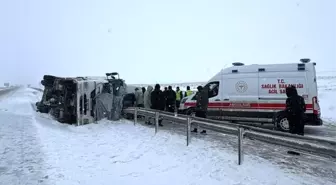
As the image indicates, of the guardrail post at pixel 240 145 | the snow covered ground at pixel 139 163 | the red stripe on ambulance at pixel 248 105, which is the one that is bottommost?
the snow covered ground at pixel 139 163

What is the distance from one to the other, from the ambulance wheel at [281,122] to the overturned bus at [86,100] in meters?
6.74

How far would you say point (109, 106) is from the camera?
1355 cm

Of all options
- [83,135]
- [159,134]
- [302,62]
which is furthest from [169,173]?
[302,62]

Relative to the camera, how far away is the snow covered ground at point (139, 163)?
5531mm

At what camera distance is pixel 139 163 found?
6629mm

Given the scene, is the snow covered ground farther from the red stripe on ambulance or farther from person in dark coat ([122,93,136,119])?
person in dark coat ([122,93,136,119])

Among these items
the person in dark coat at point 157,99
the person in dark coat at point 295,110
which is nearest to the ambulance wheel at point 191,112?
the person in dark coat at point 157,99

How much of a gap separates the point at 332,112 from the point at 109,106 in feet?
45.7

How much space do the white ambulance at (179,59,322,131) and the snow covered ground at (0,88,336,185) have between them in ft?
12.0

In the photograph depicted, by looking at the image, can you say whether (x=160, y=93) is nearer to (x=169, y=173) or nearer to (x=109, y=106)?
(x=109, y=106)

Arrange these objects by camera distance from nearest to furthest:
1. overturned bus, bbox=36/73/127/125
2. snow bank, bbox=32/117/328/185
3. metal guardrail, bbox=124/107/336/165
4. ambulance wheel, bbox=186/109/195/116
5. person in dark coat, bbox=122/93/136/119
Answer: metal guardrail, bbox=124/107/336/165 → snow bank, bbox=32/117/328/185 → overturned bus, bbox=36/73/127/125 → ambulance wheel, bbox=186/109/195/116 → person in dark coat, bbox=122/93/136/119

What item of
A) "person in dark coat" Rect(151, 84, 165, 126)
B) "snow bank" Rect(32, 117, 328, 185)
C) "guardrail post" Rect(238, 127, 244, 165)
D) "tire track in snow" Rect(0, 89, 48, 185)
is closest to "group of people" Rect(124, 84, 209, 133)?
"person in dark coat" Rect(151, 84, 165, 126)

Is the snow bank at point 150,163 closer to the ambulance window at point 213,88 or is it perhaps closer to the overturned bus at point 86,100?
the overturned bus at point 86,100

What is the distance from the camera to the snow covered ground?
553cm
